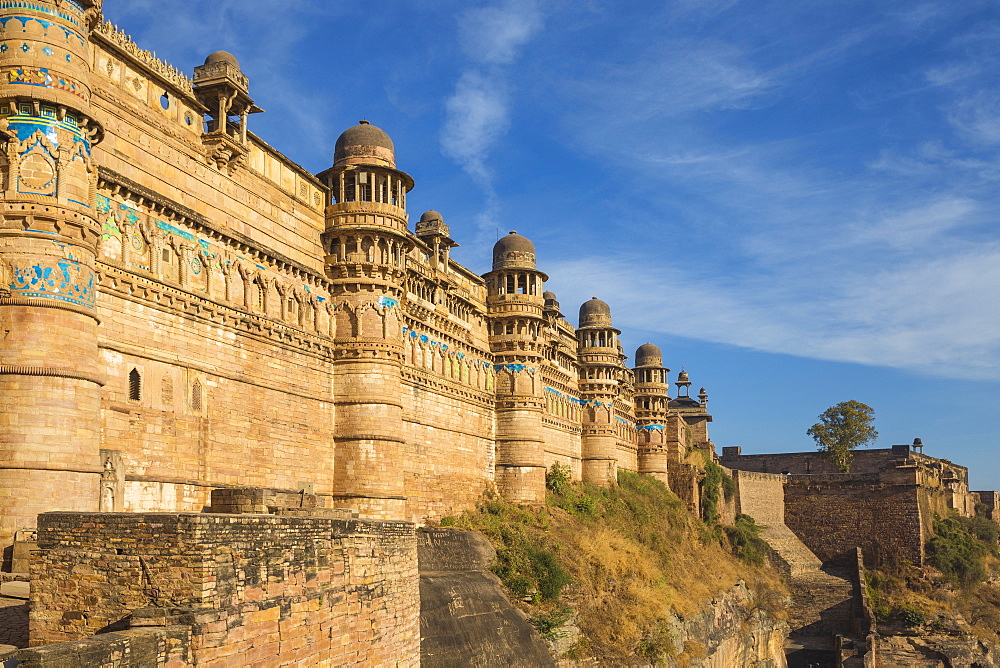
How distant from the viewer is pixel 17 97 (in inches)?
560

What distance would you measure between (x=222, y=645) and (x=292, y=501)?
4342 mm

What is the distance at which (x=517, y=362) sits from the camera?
35.9 metres

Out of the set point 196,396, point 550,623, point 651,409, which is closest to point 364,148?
point 196,396

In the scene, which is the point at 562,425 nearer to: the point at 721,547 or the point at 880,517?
the point at 721,547

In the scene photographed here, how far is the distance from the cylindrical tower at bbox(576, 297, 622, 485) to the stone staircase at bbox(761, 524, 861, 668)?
45.5ft

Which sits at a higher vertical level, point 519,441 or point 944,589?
point 519,441

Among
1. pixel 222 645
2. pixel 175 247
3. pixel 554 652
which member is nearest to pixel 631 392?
pixel 554 652

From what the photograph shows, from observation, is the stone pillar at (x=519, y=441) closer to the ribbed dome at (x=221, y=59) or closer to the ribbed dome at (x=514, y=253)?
the ribbed dome at (x=514, y=253)

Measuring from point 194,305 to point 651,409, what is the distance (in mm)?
40167

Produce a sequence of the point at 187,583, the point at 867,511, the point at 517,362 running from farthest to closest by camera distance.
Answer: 1. the point at 867,511
2. the point at 517,362
3. the point at 187,583

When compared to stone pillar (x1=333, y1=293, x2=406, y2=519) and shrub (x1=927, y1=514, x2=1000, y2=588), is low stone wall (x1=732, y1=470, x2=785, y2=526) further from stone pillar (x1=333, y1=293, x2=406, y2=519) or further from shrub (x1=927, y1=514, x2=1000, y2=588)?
stone pillar (x1=333, y1=293, x2=406, y2=519)

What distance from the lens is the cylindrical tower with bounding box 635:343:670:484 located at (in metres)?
54.5

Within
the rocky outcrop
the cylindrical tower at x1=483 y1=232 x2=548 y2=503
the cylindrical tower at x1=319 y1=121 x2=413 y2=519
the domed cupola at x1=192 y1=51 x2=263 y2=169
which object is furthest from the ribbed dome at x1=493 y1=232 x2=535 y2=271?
the domed cupola at x1=192 y1=51 x2=263 y2=169

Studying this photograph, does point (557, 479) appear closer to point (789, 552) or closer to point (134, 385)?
point (789, 552)
